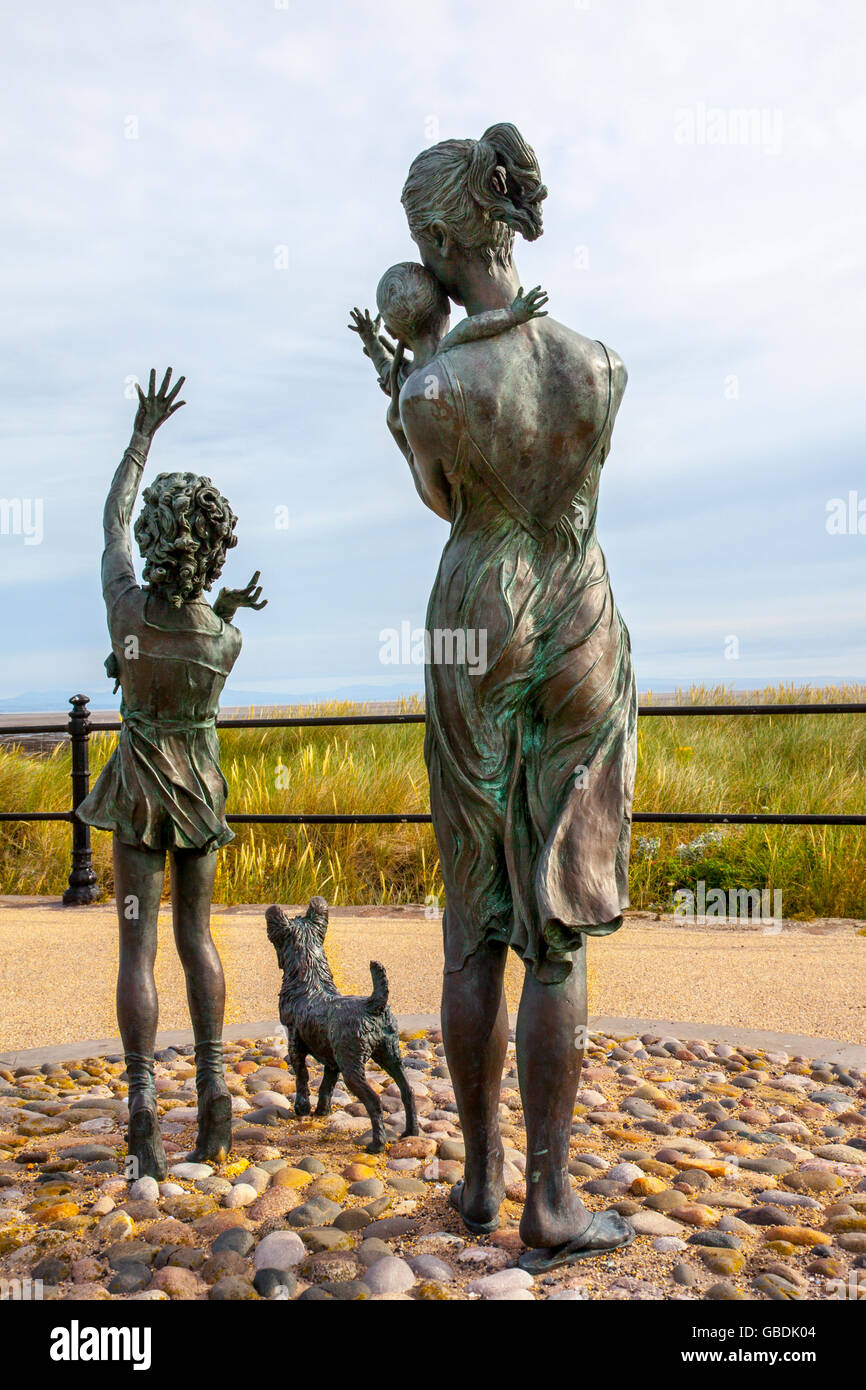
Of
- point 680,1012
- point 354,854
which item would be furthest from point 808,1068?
point 354,854

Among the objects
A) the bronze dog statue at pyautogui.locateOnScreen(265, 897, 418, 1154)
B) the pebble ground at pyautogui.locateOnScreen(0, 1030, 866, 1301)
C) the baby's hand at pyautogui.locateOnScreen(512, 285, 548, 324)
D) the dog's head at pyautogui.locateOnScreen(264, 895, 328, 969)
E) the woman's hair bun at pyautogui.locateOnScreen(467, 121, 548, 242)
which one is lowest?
the pebble ground at pyautogui.locateOnScreen(0, 1030, 866, 1301)

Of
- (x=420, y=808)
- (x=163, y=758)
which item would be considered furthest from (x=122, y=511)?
(x=420, y=808)

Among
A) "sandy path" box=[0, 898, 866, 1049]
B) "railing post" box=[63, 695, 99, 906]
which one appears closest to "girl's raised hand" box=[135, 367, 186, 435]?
"sandy path" box=[0, 898, 866, 1049]

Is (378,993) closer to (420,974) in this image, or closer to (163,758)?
(163,758)

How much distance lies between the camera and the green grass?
788 centimetres

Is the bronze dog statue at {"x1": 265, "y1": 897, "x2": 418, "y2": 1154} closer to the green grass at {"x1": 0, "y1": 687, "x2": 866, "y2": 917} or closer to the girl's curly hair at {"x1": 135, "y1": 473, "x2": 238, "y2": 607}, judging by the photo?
the girl's curly hair at {"x1": 135, "y1": 473, "x2": 238, "y2": 607}

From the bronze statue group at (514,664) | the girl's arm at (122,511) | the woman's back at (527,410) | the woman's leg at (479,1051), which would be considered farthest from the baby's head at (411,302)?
the woman's leg at (479,1051)

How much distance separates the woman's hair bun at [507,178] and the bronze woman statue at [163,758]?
3.60 ft

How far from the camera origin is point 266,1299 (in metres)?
2.52

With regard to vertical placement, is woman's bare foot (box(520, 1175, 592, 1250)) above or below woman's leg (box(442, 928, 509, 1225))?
below

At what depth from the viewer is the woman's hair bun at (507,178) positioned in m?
2.70

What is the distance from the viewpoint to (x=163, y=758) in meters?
3.32

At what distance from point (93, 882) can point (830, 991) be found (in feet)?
15.9
